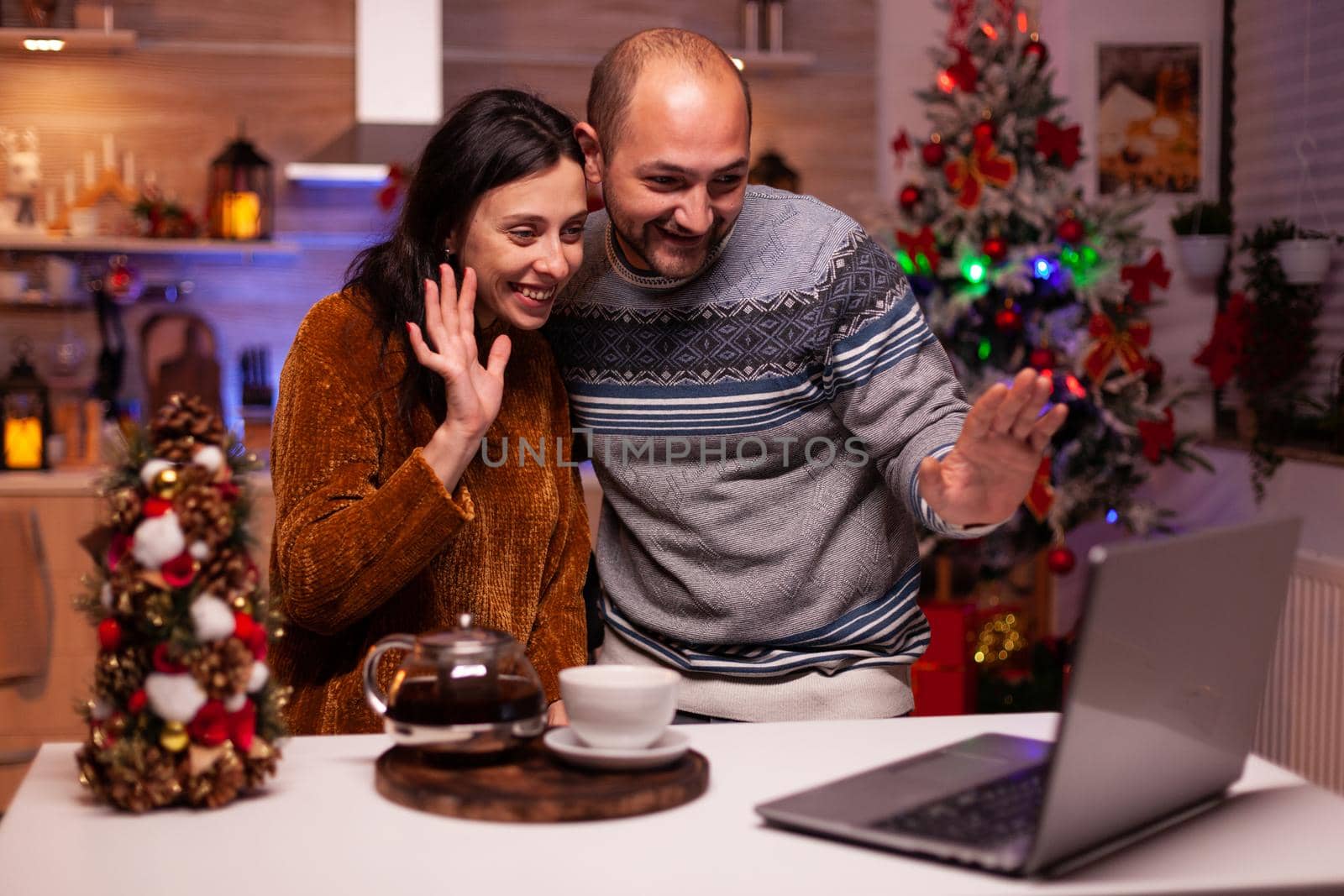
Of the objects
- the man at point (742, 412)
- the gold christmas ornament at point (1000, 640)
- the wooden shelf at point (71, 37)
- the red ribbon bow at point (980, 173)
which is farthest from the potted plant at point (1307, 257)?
the wooden shelf at point (71, 37)

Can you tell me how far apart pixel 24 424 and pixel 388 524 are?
289 centimetres

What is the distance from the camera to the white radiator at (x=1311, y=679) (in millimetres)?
3012

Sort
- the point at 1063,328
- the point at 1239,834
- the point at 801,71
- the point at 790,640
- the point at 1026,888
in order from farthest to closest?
the point at 801,71 → the point at 1063,328 → the point at 790,640 → the point at 1239,834 → the point at 1026,888

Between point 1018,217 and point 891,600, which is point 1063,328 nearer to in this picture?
point 1018,217

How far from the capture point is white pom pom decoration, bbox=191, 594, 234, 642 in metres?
1.14

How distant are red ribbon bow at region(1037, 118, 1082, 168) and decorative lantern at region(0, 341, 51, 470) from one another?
281 centimetres

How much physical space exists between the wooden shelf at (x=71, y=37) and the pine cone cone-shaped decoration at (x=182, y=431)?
11.0 feet

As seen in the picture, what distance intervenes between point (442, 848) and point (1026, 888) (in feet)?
1.42

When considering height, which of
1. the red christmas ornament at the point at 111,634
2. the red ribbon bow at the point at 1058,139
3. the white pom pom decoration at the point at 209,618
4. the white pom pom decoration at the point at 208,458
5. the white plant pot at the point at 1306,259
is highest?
A: the red ribbon bow at the point at 1058,139

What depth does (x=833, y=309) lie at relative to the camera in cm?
178

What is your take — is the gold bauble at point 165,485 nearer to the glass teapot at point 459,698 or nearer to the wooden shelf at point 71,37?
the glass teapot at point 459,698

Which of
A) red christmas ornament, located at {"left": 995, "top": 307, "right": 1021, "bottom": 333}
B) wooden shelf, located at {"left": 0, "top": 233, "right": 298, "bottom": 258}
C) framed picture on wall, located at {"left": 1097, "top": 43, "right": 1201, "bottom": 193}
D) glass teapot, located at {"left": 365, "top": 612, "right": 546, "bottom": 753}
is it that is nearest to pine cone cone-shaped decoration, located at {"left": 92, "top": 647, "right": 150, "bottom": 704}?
glass teapot, located at {"left": 365, "top": 612, "right": 546, "bottom": 753}

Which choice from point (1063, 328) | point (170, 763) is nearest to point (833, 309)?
point (170, 763)

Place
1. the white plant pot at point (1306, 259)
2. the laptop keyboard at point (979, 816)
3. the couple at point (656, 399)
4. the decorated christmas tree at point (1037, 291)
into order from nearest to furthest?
1. the laptop keyboard at point (979, 816)
2. the couple at point (656, 399)
3. the white plant pot at point (1306, 259)
4. the decorated christmas tree at point (1037, 291)
